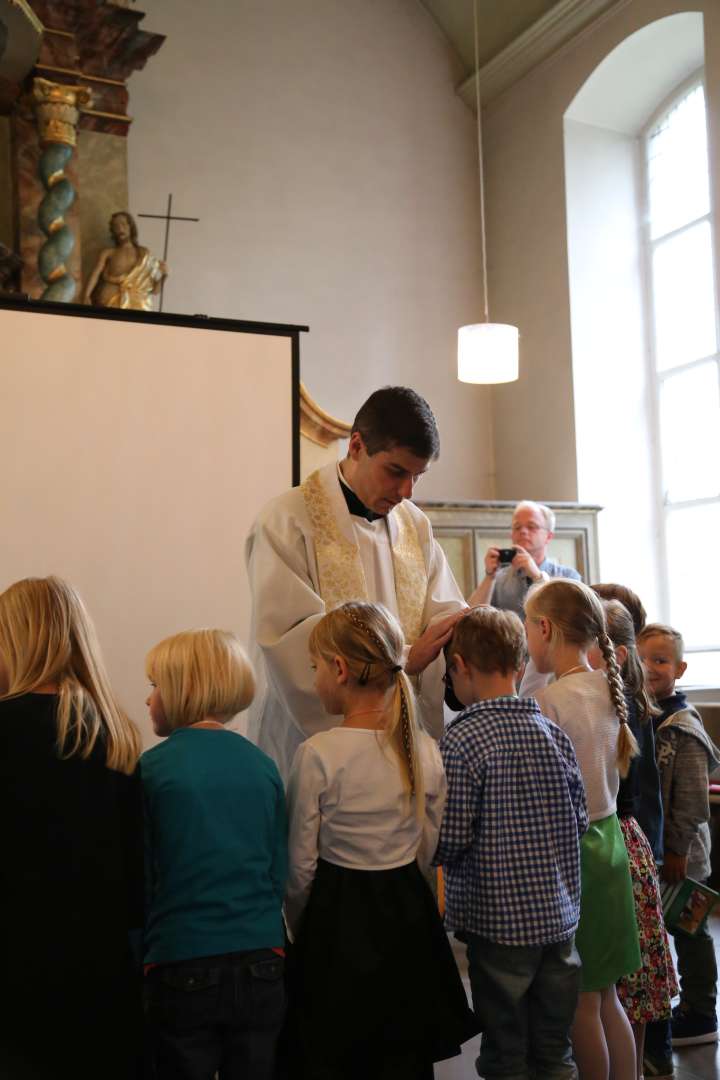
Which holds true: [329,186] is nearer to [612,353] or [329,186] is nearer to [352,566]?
[612,353]

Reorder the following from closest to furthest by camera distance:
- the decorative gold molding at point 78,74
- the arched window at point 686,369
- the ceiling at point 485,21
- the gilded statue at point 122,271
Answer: the decorative gold molding at point 78,74
the gilded statue at point 122,271
the arched window at point 686,369
the ceiling at point 485,21

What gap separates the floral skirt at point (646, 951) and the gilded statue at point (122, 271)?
5.52m

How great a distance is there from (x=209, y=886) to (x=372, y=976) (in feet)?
1.18

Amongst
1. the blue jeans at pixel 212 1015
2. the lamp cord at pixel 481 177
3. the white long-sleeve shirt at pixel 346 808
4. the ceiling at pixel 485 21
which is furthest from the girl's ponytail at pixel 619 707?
the ceiling at pixel 485 21

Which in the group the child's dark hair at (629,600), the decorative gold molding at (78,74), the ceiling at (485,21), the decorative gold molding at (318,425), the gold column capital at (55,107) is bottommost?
the child's dark hair at (629,600)

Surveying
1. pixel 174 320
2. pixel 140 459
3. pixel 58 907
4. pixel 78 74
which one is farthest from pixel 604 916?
pixel 78 74

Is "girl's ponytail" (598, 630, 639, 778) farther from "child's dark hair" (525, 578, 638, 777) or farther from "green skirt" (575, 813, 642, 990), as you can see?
"green skirt" (575, 813, 642, 990)

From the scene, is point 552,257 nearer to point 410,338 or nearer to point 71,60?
point 410,338

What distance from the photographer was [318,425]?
24.5 ft

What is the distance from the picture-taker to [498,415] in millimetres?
9617

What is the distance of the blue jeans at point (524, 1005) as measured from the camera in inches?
90.9

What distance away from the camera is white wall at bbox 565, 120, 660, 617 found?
28.2 feet

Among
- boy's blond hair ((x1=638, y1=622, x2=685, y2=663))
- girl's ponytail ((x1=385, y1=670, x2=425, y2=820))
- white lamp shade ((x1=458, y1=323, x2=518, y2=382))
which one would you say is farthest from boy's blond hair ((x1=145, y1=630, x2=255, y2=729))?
white lamp shade ((x1=458, y1=323, x2=518, y2=382))

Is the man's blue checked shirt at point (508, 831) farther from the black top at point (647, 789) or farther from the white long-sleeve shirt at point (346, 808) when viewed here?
the black top at point (647, 789)
